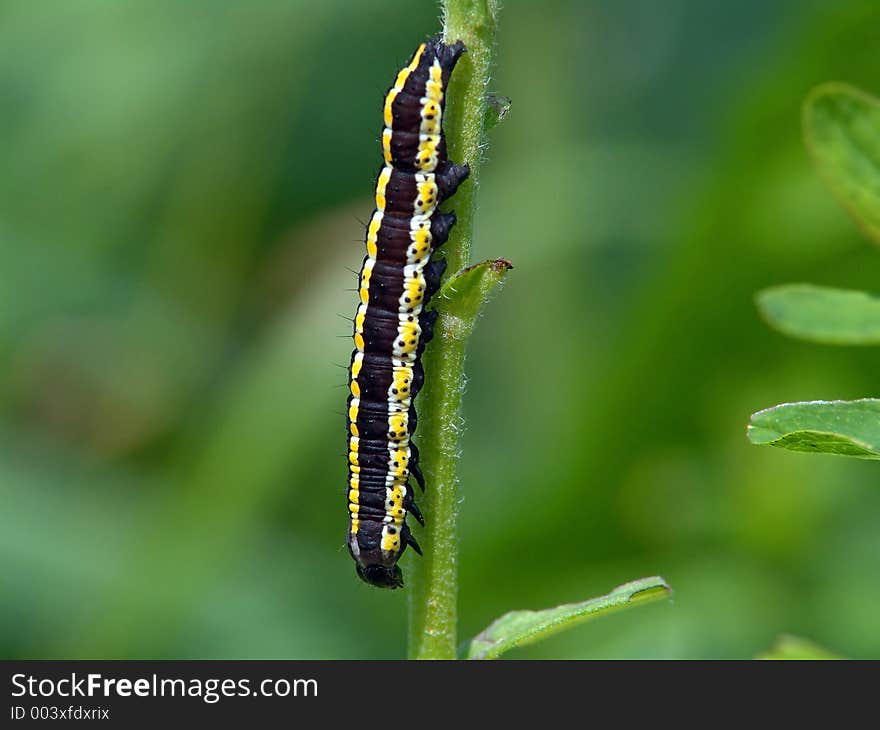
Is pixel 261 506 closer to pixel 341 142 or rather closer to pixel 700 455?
pixel 700 455

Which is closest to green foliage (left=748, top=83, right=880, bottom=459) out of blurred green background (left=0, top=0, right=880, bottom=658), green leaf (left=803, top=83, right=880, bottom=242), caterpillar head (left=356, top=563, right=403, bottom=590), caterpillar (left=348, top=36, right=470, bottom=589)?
green leaf (left=803, top=83, right=880, bottom=242)

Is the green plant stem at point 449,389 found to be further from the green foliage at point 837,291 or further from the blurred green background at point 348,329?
the blurred green background at point 348,329

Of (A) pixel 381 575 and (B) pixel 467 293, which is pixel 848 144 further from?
(A) pixel 381 575

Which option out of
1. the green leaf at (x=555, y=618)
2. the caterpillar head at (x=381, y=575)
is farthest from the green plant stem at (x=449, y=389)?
the caterpillar head at (x=381, y=575)

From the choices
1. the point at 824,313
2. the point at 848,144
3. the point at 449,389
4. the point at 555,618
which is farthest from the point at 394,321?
the point at 848,144

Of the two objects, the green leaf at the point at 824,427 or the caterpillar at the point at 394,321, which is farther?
the caterpillar at the point at 394,321

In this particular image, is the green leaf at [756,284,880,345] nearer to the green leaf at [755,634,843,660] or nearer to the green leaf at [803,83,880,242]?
the green leaf at [803,83,880,242]
